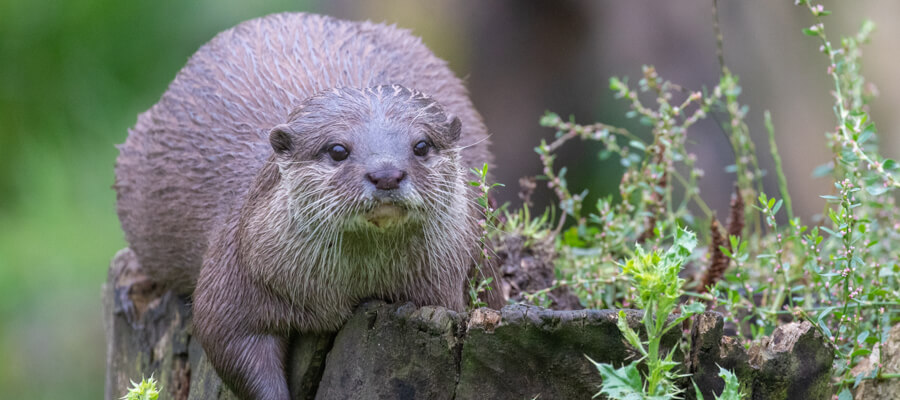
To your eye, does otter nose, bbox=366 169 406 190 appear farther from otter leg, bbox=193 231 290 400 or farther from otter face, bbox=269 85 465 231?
otter leg, bbox=193 231 290 400

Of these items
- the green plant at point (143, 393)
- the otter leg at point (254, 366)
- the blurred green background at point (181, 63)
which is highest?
the blurred green background at point (181, 63)

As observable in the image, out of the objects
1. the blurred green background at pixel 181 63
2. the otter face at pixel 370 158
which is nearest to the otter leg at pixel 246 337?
the otter face at pixel 370 158

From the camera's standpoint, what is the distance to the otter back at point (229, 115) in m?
3.13

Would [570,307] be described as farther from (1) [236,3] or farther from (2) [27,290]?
(2) [27,290]

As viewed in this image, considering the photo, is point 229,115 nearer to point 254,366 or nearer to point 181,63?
point 254,366

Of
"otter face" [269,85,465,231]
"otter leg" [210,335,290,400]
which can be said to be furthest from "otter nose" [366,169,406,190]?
"otter leg" [210,335,290,400]

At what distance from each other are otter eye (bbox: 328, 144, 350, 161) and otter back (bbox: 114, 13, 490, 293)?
1.99ft

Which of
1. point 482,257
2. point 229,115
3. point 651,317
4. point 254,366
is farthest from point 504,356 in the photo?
point 229,115

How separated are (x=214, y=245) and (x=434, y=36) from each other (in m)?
3.68

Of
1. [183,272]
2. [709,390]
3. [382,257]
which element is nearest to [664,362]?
[709,390]

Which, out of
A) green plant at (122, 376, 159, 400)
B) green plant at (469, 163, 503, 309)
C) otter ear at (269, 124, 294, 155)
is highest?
otter ear at (269, 124, 294, 155)

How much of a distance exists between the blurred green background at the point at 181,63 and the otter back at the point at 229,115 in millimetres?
2344

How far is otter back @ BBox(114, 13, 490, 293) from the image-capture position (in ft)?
10.3

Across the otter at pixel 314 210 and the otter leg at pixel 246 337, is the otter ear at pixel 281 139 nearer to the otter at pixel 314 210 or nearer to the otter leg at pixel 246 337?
the otter at pixel 314 210
